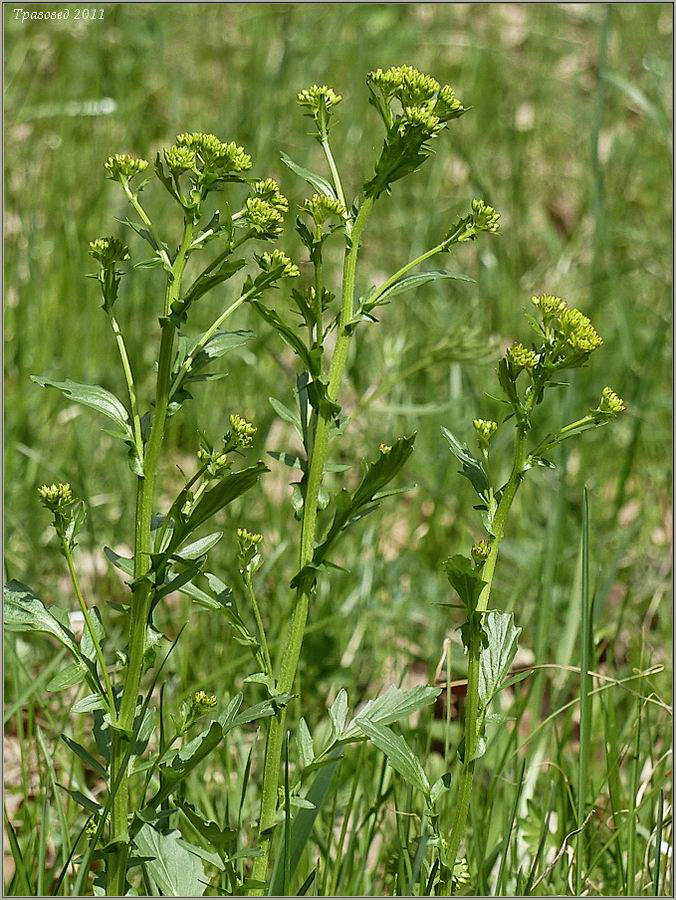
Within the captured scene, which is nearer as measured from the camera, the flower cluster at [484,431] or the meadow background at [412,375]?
the flower cluster at [484,431]

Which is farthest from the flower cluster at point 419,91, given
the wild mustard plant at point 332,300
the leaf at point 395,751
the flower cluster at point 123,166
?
the leaf at point 395,751

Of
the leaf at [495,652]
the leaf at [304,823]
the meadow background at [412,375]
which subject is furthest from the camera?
the meadow background at [412,375]

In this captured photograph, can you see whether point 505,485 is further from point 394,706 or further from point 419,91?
point 419,91

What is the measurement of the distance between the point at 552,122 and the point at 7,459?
3.61m

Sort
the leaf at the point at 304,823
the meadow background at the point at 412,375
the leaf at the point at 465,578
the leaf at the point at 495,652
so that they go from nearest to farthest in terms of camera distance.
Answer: the leaf at the point at 465,578, the leaf at the point at 495,652, the leaf at the point at 304,823, the meadow background at the point at 412,375

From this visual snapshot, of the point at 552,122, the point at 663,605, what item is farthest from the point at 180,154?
the point at 552,122

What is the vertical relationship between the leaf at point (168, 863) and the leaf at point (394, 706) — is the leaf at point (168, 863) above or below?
below

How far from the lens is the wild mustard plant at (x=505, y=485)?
1412mm

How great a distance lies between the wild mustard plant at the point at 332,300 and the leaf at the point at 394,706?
36 mm

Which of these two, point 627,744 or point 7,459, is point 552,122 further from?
point 627,744

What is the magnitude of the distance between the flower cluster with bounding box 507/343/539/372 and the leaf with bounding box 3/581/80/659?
A: 69 cm

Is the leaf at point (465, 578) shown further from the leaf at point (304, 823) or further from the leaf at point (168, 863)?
the leaf at point (168, 863)

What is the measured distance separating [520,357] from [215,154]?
464 millimetres

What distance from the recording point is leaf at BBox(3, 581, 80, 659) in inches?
59.4
